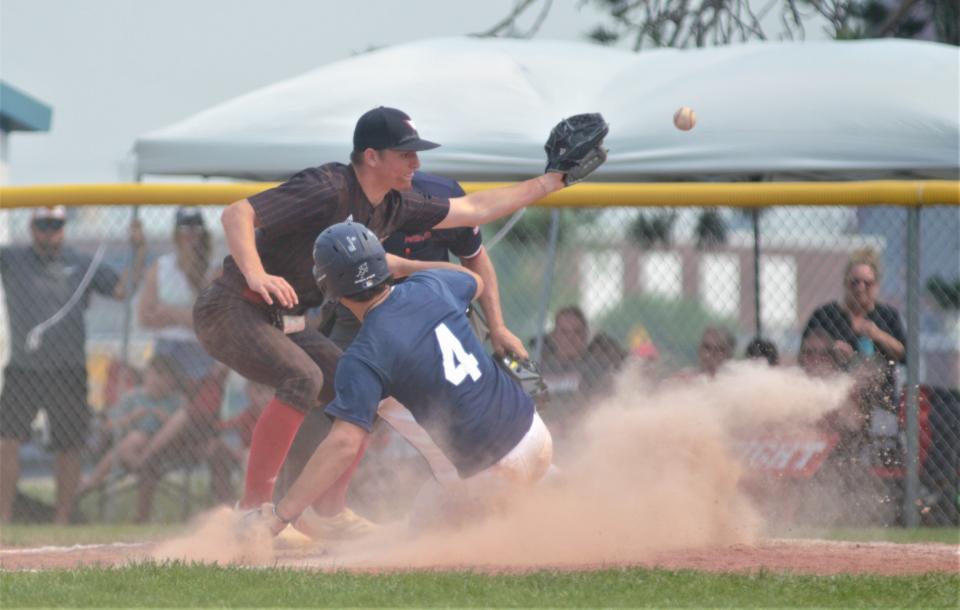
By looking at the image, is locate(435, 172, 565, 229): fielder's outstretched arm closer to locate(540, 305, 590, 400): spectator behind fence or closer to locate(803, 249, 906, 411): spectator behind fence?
locate(540, 305, 590, 400): spectator behind fence

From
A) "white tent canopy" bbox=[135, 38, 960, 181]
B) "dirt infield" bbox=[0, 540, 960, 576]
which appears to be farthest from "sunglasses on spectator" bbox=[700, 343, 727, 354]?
"dirt infield" bbox=[0, 540, 960, 576]

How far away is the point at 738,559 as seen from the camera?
20.6ft

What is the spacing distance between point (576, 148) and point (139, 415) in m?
4.04

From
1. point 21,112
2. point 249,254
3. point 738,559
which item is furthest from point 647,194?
point 21,112

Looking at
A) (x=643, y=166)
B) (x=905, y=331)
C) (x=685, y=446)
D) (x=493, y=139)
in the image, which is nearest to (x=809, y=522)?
(x=905, y=331)

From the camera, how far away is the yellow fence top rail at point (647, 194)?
866cm

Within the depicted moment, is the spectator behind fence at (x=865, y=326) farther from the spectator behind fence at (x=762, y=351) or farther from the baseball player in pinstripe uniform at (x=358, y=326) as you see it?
the baseball player in pinstripe uniform at (x=358, y=326)

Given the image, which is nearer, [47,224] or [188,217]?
[188,217]

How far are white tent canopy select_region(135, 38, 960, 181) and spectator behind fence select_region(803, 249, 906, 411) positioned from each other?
1128 millimetres

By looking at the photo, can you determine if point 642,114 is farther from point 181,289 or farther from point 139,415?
point 139,415

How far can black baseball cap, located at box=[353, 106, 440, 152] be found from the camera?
21.9 feet

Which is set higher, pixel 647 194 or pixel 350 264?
pixel 350 264

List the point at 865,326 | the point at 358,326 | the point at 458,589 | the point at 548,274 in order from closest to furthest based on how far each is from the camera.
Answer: the point at 458,589
the point at 358,326
the point at 865,326
the point at 548,274

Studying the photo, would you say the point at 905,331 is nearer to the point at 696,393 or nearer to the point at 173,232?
the point at 696,393
